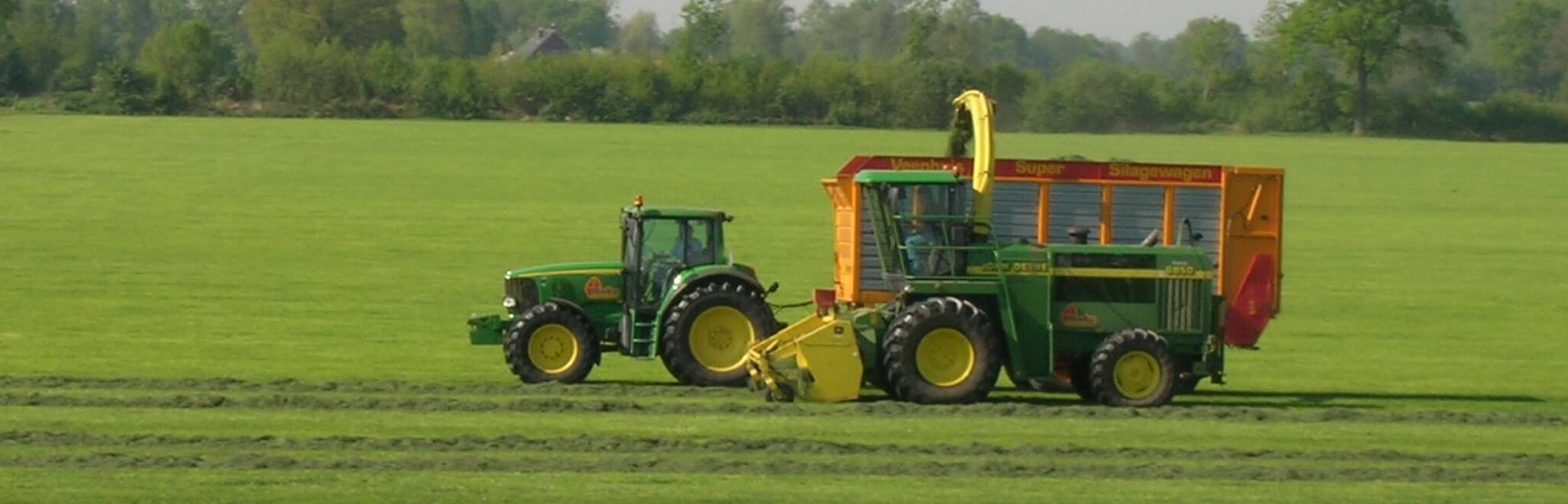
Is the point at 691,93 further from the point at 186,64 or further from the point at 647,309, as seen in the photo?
the point at 647,309

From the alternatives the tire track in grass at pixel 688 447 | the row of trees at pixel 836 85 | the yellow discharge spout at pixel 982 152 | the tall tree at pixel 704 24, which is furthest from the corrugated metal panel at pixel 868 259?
the tall tree at pixel 704 24

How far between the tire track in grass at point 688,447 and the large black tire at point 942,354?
2.50 meters

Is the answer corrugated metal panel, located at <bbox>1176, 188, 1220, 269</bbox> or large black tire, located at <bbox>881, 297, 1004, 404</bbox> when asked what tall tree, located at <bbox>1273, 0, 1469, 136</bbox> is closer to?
corrugated metal panel, located at <bbox>1176, 188, 1220, 269</bbox>

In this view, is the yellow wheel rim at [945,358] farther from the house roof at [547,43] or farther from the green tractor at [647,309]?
the house roof at [547,43]

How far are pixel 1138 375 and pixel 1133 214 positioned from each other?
401cm

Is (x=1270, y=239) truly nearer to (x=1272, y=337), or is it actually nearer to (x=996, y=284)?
(x=996, y=284)

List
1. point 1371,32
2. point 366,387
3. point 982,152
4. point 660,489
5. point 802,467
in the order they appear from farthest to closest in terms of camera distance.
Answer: point 1371,32, point 366,387, point 982,152, point 802,467, point 660,489

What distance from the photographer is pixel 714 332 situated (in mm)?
22531

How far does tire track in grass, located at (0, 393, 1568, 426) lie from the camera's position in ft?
66.7

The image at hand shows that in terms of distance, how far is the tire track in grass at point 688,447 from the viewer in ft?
58.2

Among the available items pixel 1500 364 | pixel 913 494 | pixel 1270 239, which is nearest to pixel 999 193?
pixel 1270 239

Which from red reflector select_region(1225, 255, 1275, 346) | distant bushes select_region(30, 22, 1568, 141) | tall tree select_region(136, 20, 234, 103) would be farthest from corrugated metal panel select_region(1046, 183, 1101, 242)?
tall tree select_region(136, 20, 234, 103)

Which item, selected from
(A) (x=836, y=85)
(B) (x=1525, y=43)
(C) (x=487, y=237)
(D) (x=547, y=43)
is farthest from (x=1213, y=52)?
(C) (x=487, y=237)

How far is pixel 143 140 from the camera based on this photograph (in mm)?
72188
